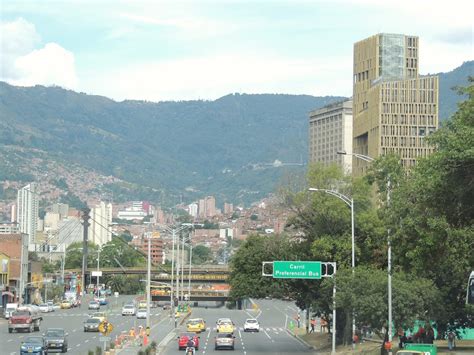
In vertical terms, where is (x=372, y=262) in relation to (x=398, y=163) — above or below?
below

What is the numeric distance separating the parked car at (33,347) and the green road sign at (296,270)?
1921 cm

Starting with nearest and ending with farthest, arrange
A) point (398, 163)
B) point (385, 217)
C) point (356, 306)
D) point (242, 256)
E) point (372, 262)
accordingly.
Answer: point (385, 217)
point (398, 163)
point (356, 306)
point (372, 262)
point (242, 256)

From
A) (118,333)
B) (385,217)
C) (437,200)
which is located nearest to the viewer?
(437,200)

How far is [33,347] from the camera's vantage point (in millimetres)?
52969

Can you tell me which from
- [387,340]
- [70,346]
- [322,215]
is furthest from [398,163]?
[70,346]

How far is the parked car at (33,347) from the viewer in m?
52.6

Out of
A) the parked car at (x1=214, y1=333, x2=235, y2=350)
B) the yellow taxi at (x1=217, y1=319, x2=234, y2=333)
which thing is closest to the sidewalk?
the parked car at (x1=214, y1=333, x2=235, y2=350)

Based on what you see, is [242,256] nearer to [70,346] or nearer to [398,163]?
[70,346]

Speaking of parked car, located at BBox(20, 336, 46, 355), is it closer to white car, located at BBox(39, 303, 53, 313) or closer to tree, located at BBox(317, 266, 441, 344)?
tree, located at BBox(317, 266, 441, 344)

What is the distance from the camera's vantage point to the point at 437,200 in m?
39.8

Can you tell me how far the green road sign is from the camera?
223 feet

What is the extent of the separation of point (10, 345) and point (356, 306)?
20441mm

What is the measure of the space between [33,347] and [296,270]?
829 inches

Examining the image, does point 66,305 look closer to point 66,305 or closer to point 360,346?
point 66,305
